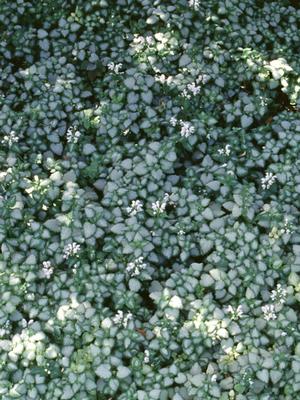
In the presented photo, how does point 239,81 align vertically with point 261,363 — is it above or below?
above

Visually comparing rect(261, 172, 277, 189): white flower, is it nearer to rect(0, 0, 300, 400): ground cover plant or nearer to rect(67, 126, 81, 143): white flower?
rect(0, 0, 300, 400): ground cover plant

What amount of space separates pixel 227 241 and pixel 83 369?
4.22ft

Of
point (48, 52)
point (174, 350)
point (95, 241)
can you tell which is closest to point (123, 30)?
point (48, 52)

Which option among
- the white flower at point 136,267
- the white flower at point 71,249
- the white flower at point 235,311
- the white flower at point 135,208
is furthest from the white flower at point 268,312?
the white flower at point 71,249

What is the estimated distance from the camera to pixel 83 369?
3.95m

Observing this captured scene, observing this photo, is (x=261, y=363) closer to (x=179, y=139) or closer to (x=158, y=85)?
(x=179, y=139)

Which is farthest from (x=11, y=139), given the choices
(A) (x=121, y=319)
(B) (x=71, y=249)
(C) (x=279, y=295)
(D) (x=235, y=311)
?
(C) (x=279, y=295)

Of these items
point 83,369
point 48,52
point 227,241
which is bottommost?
point 83,369

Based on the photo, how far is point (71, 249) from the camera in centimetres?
438

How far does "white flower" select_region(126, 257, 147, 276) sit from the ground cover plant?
1cm

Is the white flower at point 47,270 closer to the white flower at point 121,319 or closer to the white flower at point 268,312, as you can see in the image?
the white flower at point 121,319

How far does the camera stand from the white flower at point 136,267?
4.29 metres

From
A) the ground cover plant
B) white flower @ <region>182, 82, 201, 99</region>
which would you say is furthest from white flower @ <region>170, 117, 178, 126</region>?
white flower @ <region>182, 82, 201, 99</region>

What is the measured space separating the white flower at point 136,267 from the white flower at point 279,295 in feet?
2.83
